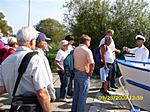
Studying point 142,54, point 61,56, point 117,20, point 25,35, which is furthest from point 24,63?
point 117,20

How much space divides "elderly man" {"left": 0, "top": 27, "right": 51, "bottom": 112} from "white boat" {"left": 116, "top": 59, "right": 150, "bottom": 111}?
4029 millimetres

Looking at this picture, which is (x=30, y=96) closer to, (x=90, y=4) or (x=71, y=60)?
(x=71, y=60)

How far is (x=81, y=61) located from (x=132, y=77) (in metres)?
1.65

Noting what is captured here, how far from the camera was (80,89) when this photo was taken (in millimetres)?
6941

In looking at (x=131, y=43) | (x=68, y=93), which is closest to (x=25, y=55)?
(x=68, y=93)

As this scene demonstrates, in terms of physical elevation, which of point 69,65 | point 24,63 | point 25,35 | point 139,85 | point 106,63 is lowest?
point 139,85

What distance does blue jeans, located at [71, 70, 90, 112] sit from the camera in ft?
22.6

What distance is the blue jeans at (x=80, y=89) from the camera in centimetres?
688

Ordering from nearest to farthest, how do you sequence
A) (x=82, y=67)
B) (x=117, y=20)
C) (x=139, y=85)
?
1. (x=82, y=67)
2. (x=139, y=85)
3. (x=117, y=20)

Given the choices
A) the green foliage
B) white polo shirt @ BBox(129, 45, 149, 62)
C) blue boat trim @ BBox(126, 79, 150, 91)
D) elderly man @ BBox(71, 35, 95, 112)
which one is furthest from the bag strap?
the green foliage

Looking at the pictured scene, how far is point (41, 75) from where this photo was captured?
12.1 ft

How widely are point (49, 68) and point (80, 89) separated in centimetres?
233

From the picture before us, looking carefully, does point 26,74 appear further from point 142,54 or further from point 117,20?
point 117,20

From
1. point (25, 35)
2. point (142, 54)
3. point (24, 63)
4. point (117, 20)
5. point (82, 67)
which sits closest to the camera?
point (24, 63)
